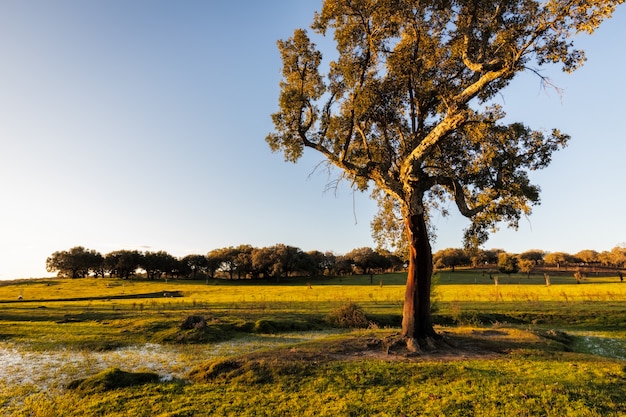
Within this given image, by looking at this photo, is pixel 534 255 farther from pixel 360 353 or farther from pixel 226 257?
pixel 360 353

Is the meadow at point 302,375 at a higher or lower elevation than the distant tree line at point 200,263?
lower

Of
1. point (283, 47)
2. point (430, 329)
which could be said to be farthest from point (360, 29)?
point (430, 329)

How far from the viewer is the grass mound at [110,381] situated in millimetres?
12133

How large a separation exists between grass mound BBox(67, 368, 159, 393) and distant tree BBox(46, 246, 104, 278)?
119617 millimetres

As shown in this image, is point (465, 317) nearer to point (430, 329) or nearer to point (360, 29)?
point (430, 329)

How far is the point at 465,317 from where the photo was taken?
31734 mm

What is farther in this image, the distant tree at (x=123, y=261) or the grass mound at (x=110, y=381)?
the distant tree at (x=123, y=261)

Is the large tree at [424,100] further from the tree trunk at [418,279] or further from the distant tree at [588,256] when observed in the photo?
the distant tree at [588,256]

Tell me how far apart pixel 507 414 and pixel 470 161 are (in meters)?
14.4

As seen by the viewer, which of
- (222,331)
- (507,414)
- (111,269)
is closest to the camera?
(507,414)

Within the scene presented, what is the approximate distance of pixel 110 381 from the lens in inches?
490

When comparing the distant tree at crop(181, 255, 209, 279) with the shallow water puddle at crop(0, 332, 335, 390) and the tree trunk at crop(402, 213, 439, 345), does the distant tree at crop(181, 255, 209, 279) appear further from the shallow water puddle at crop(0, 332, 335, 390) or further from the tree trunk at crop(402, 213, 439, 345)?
the tree trunk at crop(402, 213, 439, 345)

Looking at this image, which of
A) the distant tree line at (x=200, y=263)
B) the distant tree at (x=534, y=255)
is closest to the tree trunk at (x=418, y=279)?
the distant tree line at (x=200, y=263)

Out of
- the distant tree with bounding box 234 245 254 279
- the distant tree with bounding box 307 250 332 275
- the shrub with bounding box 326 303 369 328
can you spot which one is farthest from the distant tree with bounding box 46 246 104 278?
the shrub with bounding box 326 303 369 328
